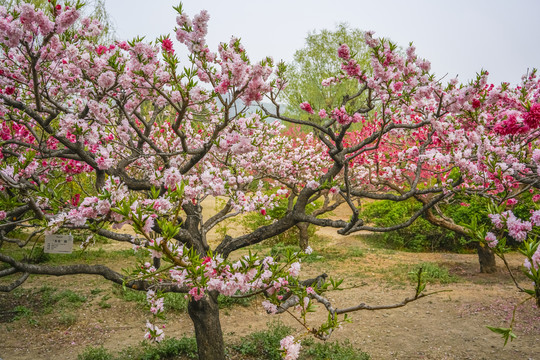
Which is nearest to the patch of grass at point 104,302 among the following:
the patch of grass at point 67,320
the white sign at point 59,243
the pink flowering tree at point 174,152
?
the patch of grass at point 67,320

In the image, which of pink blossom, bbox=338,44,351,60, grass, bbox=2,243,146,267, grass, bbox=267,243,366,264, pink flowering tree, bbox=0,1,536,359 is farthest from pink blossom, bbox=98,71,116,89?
grass, bbox=267,243,366,264

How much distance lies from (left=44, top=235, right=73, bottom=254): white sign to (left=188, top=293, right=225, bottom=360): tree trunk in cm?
128

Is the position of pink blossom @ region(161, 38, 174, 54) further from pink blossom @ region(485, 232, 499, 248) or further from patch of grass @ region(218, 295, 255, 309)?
patch of grass @ region(218, 295, 255, 309)

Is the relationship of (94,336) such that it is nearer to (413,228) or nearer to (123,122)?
(123,122)

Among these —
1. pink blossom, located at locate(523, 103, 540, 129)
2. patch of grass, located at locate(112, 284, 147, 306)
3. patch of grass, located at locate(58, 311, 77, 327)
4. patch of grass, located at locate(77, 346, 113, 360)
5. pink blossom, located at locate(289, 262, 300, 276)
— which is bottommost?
patch of grass, located at locate(77, 346, 113, 360)

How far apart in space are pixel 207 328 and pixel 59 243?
163 cm

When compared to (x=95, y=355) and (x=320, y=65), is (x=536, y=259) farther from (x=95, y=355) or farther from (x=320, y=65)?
(x=320, y=65)

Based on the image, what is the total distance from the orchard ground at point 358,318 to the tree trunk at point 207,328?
136 centimetres

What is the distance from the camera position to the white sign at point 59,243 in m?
3.49

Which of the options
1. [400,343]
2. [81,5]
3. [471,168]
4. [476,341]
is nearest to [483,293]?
[476,341]

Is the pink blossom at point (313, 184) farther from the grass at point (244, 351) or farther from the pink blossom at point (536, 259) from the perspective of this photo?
the pink blossom at point (536, 259)

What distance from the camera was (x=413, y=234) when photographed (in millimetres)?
11742

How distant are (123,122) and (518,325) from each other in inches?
238

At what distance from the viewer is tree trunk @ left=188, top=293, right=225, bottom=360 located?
3688 millimetres
